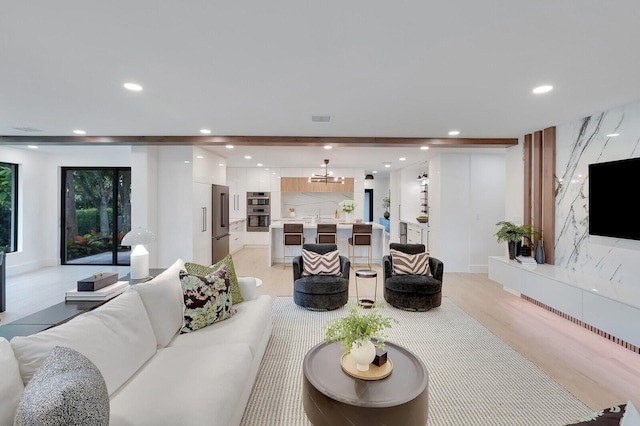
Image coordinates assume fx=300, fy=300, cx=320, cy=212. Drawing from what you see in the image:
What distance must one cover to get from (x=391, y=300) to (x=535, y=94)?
2.87m

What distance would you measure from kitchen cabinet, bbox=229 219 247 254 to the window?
4304mm

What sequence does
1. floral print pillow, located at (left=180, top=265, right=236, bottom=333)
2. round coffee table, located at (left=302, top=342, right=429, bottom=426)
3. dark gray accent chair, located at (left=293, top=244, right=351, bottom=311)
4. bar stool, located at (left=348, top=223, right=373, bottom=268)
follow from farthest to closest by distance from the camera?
1. bar stool, located at (left=348, top=223, right=373, bottom=268)
2. dark gray accent chair, located at (left=293, top=244, right=351, bottom=311)
3. floral print pillow, located at (left=180, top=265, right=236, bottom=333)
4. round coffee table, located at (left=302, top=342, right=429, bottom=426)

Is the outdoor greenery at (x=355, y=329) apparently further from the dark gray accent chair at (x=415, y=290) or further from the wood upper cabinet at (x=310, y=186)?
the wood upper cabinet at (x=310, y=186)

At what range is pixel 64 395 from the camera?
1.03m

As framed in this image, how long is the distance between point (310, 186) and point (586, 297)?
682 cm

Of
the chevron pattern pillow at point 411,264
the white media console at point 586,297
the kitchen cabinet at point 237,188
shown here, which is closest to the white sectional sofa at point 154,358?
the chevron pattern pillow at point 411,264

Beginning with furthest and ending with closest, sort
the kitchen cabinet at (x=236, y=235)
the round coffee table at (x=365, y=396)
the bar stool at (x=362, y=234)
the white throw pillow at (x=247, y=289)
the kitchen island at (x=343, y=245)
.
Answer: the kitchen cabinet at (x=236, y=235)
the kitchen island at (x=343, y=245)
the bar stool at (x=362, y=234)
the white throw pillow at (x=247, y=289)
the round coffee table at (x=365, y=396)

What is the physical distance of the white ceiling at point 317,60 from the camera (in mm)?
1719

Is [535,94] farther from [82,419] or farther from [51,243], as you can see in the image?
[51,243]

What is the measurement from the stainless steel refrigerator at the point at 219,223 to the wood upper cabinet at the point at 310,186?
2.29 metres

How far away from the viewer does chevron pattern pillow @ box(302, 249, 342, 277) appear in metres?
4.21

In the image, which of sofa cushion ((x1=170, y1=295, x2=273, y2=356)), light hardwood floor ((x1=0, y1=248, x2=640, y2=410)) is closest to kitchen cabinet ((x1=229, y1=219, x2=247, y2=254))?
light hardwood floor ((x1=0, y1=248, x2=640, y2=410))

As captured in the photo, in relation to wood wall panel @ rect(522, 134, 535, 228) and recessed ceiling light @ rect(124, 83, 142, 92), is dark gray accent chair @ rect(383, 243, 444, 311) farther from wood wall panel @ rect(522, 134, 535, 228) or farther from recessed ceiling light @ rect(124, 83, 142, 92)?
recessed ceiling light @ rect(124, 83, 142, 92)

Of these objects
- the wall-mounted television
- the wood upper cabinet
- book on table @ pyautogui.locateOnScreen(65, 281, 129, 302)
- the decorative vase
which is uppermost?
the wood upper cabinet
